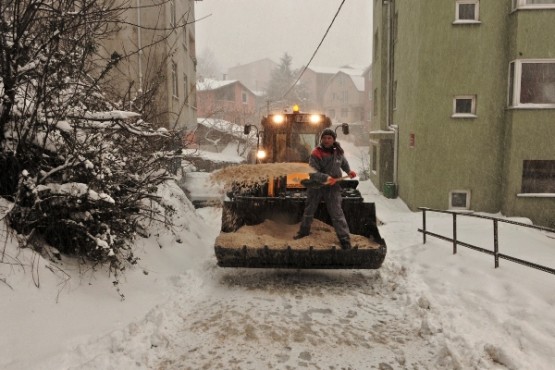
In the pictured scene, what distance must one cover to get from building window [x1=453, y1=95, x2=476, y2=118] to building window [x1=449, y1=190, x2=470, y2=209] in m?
2.47

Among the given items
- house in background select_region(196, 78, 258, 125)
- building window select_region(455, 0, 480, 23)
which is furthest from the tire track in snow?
house in background select_region(196, 78, 258, 125)

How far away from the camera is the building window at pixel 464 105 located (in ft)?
43.9

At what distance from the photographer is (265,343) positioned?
14.5ft

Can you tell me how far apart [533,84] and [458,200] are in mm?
4078

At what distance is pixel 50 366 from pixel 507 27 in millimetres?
14434

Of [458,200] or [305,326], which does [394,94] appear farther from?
[305,326]

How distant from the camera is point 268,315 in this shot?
513cm

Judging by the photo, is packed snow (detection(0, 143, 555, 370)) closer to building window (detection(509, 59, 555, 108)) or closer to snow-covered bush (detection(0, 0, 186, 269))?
snow-covered bush (detection(0, 0, 186, 269))

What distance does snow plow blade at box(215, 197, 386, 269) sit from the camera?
19.5 feet

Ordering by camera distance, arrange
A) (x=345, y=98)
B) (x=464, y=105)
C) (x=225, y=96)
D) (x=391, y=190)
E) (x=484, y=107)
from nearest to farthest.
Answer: (x=484, y=107) → (x=464, y=105) → (x=391, y=190) → (x=225, y=96) → (x=345, y=98)

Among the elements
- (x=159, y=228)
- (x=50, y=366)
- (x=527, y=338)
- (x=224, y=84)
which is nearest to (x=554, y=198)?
(x=527, y=338)

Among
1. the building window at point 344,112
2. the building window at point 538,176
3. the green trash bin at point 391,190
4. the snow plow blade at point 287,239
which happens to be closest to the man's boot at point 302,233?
the snow plow blade at point 287,239

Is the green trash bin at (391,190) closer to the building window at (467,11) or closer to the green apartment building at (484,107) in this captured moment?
the green apartment building at (484,107)

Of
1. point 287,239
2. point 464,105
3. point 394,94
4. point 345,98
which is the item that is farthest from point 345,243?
point 345,98
